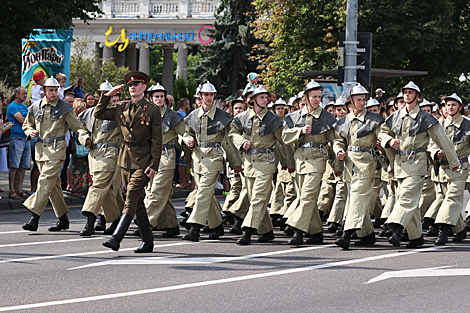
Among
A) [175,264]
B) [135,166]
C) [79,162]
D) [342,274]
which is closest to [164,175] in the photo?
[135,166]

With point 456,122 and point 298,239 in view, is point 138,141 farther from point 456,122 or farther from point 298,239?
point 456,122

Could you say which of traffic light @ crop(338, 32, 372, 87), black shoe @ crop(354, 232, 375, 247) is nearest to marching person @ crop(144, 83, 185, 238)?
black shoe @ crop(354, 232, 375, 247)

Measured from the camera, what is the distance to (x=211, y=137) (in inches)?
419

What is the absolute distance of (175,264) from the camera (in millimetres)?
8625

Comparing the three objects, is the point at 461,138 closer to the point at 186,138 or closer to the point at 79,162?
the point at 186,138

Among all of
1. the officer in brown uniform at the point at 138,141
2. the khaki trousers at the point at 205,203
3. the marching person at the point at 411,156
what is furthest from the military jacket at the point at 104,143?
the marching person at the point at 411,156

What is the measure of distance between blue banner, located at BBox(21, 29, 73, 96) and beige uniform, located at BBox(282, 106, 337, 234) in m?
10.1

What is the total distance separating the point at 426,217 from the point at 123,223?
15.9ft

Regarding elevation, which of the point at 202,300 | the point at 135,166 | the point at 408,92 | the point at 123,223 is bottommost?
the point at 202,300

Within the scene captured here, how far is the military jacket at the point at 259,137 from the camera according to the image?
10422 millimetres

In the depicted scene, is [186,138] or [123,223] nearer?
[123,223]

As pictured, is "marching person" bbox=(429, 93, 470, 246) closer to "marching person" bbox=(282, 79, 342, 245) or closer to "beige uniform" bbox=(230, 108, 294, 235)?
"marching person" bbox=(282, 79, 342, 245)

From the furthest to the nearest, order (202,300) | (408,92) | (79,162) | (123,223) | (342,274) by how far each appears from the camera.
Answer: (79,162), (408,92), (123,223), (342,274), (202,300)

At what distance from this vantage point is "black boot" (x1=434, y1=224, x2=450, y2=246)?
10578 mm
